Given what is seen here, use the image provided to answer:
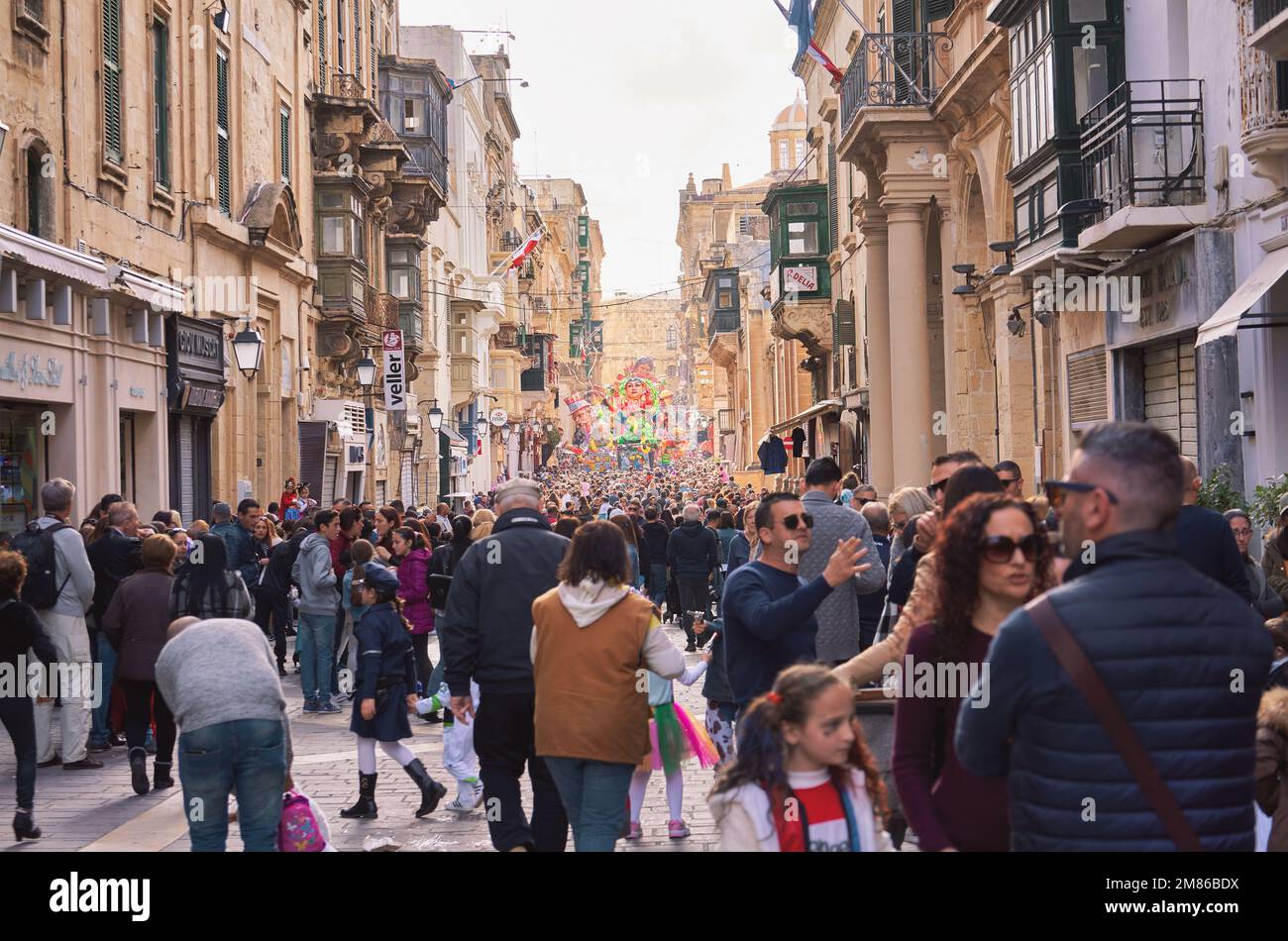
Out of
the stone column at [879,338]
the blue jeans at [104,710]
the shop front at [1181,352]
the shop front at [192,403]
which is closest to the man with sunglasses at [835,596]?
the blue jeans at [104,710]

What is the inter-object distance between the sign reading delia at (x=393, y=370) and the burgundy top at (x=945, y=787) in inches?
1220

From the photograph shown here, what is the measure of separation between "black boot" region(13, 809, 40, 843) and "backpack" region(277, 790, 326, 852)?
266cm

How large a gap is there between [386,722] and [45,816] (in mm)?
2044

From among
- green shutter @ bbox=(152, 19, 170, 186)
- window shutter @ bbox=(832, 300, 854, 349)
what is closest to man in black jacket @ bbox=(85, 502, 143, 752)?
green shutter @ bbox=(152, 19, 170, 186)

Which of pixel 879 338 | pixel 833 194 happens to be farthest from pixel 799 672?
pixel 833 194

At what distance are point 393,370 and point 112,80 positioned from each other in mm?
15325

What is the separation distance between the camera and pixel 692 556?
18.6 metres

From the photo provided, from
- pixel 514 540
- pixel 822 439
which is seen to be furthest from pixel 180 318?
pixel 822 439

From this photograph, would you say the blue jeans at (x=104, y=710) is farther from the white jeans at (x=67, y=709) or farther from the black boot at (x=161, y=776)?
the black boot at (x=161, y=776)

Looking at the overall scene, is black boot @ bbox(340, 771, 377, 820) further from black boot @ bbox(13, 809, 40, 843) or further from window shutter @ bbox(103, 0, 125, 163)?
window shutter @ bbox(103, 0, 125, 163)

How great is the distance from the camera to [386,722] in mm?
9148

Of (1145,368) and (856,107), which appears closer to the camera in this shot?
(1145,368)

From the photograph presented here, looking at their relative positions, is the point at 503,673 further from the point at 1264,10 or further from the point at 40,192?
the point at 40,192
